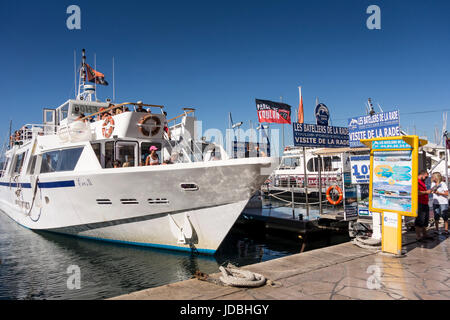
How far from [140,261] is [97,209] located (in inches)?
87.9

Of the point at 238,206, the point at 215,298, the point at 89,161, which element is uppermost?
the point at 89,161

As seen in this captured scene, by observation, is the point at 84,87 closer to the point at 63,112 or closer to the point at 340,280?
the point at 63,112

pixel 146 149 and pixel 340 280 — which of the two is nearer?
pixel 340 280

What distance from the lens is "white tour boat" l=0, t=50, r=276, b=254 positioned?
8.09 meters

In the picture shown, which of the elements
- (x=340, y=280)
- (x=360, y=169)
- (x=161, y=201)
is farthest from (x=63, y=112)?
(x=340, y=280)

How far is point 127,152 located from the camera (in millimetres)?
10273

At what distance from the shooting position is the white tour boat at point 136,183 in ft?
26.6

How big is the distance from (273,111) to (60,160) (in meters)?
9.17

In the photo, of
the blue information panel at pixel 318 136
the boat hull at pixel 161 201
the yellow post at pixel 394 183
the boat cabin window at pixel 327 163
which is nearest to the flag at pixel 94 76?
the boat hull at pixel 161 201

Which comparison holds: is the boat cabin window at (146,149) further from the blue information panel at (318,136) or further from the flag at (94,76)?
the flag at (94,76)

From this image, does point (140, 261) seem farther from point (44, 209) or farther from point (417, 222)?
point (417, 222)

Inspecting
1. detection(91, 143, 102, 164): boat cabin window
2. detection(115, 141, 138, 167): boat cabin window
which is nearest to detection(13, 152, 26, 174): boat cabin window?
detection(91, 143, 102, 164): boat cabin window
